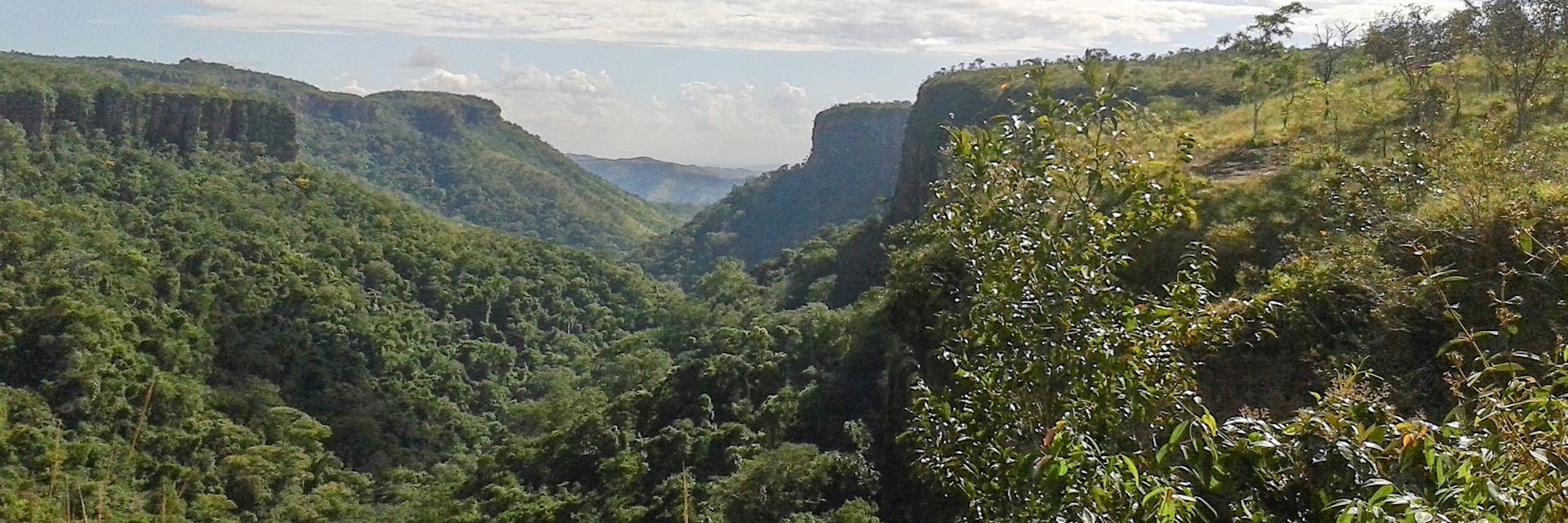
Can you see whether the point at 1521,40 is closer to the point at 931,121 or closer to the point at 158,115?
the point at 931,121

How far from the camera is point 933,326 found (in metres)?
7.91

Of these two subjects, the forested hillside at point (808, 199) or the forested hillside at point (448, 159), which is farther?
the forested hillside at point (448, 159)

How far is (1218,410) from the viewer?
721 centimetres

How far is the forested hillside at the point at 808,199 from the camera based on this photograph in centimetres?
8238

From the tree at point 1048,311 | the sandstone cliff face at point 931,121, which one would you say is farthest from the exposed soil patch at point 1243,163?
the sandstone cliff face at point 931,121

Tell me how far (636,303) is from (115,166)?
26162 mm

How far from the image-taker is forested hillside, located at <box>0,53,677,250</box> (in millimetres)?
97250

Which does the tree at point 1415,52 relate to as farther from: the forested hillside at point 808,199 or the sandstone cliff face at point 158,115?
the forested hillside at point 808,199

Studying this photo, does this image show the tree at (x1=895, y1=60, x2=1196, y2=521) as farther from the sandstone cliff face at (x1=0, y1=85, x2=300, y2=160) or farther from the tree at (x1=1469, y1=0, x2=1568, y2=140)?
the sandstone cliff face at (x1=0, y1=85, x2=300, y2=160)

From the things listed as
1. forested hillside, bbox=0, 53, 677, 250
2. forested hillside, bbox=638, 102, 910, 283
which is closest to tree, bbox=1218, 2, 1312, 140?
forested hillside, bbox=638, 102, 910, 283

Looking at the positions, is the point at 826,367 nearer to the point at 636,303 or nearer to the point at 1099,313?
the point at 1099,313

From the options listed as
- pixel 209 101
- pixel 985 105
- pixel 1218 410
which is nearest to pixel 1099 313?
pixel 1218 410

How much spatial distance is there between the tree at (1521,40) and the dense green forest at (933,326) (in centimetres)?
8

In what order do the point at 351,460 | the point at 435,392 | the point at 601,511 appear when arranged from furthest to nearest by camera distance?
1. the point at 435,392
2. the point at 351,460
3. the point at 601,511
